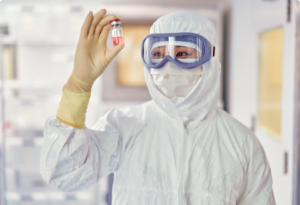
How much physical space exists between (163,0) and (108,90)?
0.95m

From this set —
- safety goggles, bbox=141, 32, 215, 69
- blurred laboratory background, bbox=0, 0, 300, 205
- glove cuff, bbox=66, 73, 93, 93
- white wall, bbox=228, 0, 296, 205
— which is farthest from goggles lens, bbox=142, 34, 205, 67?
blurred laboratory background, bbox=0, 0, 300, 205

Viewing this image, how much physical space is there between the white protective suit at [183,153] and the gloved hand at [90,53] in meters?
0.18

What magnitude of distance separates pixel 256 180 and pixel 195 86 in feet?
1.35

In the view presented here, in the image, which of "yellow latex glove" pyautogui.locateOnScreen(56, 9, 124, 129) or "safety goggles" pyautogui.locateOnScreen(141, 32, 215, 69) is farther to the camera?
"safety goggles" pyautogui.locateOnScreen(141, 32, 215, 69)

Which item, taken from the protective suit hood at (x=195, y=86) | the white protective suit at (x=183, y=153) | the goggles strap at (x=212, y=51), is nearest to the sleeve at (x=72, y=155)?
the white protective suit at (x=183, y=153)

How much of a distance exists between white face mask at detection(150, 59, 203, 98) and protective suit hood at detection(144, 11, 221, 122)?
0.02 meters

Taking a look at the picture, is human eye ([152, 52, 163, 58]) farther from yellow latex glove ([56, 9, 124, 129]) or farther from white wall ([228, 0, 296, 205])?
white wall ([228, 0, 296, 205])

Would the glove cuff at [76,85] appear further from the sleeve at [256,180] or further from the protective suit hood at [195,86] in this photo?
the sleeve at [256,180]

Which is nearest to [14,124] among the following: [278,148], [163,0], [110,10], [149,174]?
[110,10]

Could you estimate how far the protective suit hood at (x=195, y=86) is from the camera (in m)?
1.03

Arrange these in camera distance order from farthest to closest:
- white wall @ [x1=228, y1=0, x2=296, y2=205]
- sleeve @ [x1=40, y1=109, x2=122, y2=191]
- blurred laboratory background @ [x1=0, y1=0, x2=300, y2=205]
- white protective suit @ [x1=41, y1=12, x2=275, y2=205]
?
blurred laboratory background @ [x1=0, y1=0, x2=300, y2=205]
white wall @ [x1=228, y1=0, x2=296, y2=205]
white protective suit @ [x1=41, y1=12, x2=275, y2=205]
sleeve @ [x1=40, y1=109, x2=122, y2=191]

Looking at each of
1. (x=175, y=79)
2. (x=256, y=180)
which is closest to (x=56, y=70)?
(x=175, y=79)

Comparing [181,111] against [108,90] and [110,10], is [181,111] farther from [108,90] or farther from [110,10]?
[110,10]

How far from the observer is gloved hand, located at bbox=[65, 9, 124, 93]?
33.4 inches
